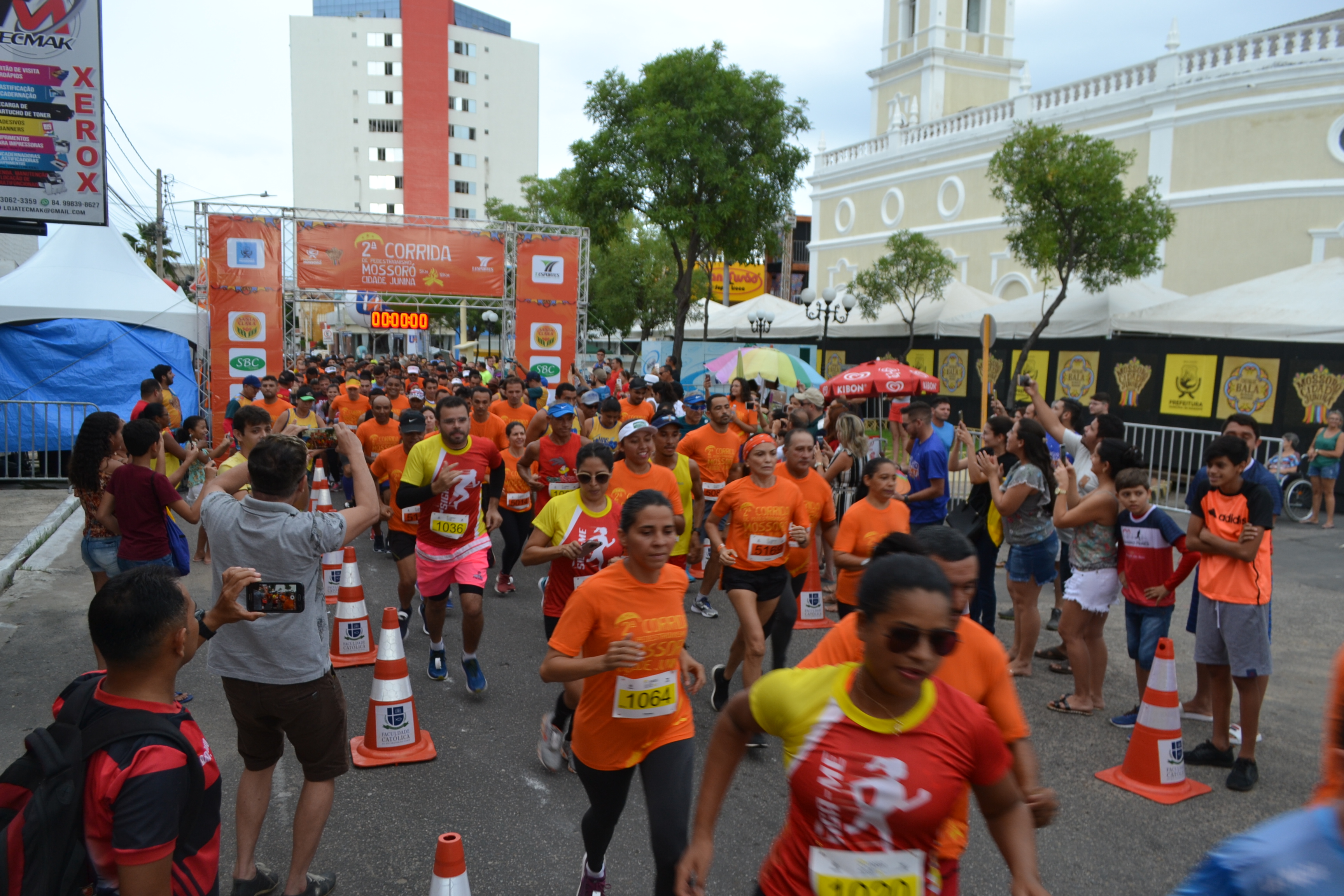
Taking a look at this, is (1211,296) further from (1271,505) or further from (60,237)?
(60,237)

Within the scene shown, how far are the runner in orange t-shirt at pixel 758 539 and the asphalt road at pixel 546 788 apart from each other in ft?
2.74

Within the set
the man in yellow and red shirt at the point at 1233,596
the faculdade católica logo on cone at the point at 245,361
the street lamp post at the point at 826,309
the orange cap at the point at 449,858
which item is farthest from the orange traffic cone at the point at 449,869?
the street lamp post at the point at 826,309

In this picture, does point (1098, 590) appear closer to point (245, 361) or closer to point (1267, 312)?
point (1267, 312)

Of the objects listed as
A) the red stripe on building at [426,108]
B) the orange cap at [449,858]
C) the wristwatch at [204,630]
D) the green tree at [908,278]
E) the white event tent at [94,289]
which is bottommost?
the orange cap at [449,858]

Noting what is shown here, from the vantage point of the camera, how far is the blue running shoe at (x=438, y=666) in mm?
6332

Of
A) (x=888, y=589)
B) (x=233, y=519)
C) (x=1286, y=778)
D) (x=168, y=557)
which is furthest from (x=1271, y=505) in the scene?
(x=168, y=557)

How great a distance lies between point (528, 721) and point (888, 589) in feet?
13.6

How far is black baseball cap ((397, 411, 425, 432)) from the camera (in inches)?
290

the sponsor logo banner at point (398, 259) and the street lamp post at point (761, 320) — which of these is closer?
the sponsor logo banner at point (398, 259)

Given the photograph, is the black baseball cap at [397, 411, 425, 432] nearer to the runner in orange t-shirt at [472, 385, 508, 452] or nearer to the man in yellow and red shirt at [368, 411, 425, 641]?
the man in yellow and red shirt at [368, 411, 425, 641]

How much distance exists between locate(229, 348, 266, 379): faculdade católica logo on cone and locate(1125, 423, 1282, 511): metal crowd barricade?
15.9 meters

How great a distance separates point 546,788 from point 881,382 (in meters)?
9.57

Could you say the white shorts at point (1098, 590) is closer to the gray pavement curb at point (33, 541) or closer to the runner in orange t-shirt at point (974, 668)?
the runner in orange t-shirt at point (974, 668)

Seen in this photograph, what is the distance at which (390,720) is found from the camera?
505 cm
